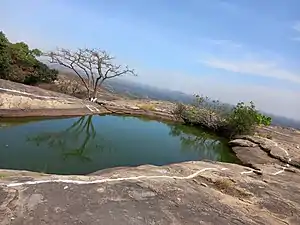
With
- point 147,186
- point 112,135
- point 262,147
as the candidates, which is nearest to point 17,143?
point 112,135

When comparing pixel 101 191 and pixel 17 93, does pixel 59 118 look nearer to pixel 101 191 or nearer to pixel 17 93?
pixel 17 93

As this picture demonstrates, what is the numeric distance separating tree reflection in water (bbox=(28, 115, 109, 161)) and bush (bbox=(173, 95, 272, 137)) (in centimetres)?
944

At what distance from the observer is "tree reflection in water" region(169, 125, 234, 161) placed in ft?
63.4

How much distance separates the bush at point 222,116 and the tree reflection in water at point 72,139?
9.44 metres

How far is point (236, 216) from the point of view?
7332 mm

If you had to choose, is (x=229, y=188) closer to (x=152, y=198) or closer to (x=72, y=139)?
(x=152, y=198)

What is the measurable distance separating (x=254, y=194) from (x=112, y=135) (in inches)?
467

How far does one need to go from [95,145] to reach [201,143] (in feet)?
26.5

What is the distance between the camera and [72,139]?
60.0 ft

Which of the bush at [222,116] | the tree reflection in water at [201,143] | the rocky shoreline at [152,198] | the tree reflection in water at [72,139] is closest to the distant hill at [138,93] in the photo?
the bush at [222,116]

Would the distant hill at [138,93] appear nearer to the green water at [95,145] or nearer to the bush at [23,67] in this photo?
the green water at [95,145]

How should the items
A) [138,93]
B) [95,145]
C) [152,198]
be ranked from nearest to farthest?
[152,198]
[95,145]
[138,93]

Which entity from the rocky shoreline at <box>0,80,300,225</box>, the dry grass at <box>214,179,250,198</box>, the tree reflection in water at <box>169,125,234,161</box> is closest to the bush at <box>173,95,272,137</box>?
the tree reflection in water at <box>169,125,234,161</box>

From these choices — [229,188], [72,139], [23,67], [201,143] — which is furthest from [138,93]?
[229,188]
